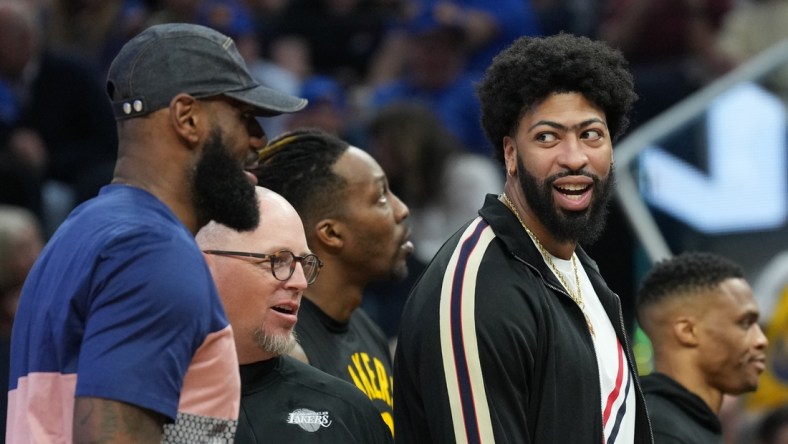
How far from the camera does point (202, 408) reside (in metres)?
3.14

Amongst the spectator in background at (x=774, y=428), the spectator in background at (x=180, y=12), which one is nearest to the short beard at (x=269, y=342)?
the spectator in background at (x=774, y=428)

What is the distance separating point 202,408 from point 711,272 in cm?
249

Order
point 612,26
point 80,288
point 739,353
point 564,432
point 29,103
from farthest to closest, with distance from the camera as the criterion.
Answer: point 612,26
point 29,103
point 739,353
point 564,432
point 80,288

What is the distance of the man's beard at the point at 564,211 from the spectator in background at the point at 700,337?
109 centimetres

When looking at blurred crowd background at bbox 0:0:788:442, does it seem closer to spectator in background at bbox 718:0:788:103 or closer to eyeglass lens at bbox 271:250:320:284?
spectator in background at bbox 718:0:788:103

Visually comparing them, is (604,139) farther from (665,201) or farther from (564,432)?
(665,201)

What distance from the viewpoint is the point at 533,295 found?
12.1ft

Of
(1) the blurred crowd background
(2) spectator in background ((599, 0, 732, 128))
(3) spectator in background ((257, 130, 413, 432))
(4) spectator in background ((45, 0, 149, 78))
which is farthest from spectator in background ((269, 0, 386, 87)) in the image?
(3) spectator in background ((257, 130, 413, 432))

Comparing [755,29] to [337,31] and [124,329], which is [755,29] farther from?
[124,329]

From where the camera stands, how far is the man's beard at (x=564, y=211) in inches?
151

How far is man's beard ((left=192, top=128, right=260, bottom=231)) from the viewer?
3.24m

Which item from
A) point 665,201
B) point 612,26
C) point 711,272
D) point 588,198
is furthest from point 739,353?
point 612,26

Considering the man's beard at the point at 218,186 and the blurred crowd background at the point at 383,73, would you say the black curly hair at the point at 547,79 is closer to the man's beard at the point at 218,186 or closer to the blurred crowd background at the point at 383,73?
the man's beard at the point at 218,186

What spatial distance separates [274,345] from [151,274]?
114cm
